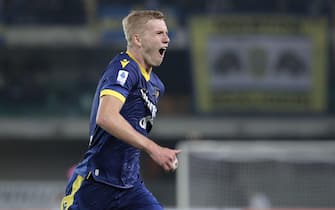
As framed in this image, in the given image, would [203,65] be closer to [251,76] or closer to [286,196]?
[251,76]

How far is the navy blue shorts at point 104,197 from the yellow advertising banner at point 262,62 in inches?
680

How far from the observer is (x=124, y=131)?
9.39 ft

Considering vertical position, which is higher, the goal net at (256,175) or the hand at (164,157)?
the hand at (164,157)

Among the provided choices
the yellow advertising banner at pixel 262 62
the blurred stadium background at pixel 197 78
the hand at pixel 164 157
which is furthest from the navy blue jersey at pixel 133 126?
the yellow advertising banner at pixel 262 62

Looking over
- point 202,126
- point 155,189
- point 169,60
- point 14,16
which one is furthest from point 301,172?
point 14,16

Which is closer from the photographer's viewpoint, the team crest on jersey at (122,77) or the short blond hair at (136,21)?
the team crest on jersey at (122,77)

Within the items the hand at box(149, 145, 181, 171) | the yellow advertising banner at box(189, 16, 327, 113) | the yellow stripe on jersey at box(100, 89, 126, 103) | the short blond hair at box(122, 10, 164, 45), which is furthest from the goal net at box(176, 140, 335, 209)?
the yellow advertising banner at box(189, 16, 327, 113)

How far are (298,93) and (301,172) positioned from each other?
10618mm

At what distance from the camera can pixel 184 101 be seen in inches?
826

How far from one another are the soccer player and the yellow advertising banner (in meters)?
17.2

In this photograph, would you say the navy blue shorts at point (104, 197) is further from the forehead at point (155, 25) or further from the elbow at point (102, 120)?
the forehead at point (155, 25)

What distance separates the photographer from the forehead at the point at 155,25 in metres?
3.16

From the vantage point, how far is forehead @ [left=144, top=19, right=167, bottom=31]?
3160 mm

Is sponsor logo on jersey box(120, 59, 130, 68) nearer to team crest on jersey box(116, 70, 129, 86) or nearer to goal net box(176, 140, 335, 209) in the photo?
team crest on jersey box(116, 70, 129, 86)
